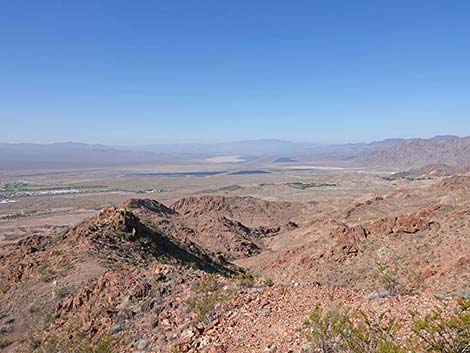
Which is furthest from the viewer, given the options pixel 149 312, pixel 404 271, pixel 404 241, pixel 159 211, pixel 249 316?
pixel 159 211

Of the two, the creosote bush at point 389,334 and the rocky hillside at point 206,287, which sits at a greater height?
the creosote bush at point 389,334

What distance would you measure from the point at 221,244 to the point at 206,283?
2833cm

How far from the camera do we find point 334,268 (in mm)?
24891

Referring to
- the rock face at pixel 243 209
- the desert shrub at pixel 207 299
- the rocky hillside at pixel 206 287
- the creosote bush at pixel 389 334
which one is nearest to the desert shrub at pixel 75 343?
the rocky hillside at pixel 206 287

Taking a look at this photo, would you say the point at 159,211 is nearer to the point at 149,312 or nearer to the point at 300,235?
the point at 300,235

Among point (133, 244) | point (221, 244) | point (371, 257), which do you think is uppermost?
point (133, 244)

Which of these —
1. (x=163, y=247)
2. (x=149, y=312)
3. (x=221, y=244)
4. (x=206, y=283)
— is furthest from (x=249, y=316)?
(x=221, y=244)

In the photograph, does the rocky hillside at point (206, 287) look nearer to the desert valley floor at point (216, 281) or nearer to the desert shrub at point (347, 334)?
the desert valley floor at point (216, 281)

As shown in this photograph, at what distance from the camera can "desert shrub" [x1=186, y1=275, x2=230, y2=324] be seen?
10336 mm

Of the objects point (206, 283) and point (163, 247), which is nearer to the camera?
point (206, 283)

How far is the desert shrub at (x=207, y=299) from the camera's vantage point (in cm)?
1034

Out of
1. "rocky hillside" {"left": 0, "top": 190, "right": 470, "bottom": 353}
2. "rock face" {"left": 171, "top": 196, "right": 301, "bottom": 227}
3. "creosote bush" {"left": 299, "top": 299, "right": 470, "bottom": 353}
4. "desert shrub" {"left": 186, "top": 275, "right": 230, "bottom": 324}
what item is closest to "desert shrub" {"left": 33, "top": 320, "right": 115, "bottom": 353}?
"rocky hillside" {"left": 0, "top": 190, "right": 470, "bottom": 353}

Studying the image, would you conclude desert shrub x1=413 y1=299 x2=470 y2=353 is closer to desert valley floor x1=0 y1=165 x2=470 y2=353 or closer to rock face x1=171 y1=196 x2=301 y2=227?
desert valley floor x1=0 y1=165 x2=470 y2=353

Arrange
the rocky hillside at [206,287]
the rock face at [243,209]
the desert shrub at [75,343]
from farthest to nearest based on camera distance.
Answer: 1. the rock face at [243,209]
2. the desert shrub at [75,343]
3. the rocky hillside at [206,287]
